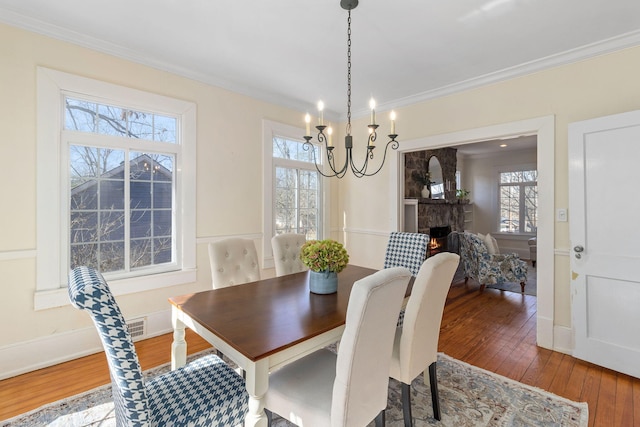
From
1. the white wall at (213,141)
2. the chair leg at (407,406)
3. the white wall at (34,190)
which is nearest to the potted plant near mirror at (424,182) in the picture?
the white wall at (213,141)

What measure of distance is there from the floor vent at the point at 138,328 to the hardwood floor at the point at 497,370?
0.21 feet

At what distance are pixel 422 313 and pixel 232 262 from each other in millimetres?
1524

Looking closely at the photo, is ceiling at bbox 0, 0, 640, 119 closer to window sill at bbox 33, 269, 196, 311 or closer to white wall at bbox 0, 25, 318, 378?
white wall at bbox 0, 25, 318, 378

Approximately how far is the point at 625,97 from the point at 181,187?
4.07 meters

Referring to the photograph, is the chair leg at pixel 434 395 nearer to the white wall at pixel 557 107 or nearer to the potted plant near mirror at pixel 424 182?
the white wall at pixel 557 107

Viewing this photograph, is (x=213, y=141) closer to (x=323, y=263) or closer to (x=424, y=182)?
(x=323, y=263)

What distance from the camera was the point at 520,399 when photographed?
2035 mm

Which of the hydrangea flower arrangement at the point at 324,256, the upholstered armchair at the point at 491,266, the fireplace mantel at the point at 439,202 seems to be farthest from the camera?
the fireplace mantel at the point at 439,202

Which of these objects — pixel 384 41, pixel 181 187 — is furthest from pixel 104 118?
pixel 384 41

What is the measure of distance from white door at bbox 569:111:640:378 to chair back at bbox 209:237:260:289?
2.81 m

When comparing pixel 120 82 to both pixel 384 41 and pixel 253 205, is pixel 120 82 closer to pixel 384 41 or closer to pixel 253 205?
pixel 253 205

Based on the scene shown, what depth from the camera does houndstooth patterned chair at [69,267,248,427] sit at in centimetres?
102

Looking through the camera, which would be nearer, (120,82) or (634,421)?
(634,421)

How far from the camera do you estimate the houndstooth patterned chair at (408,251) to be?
2594mm
